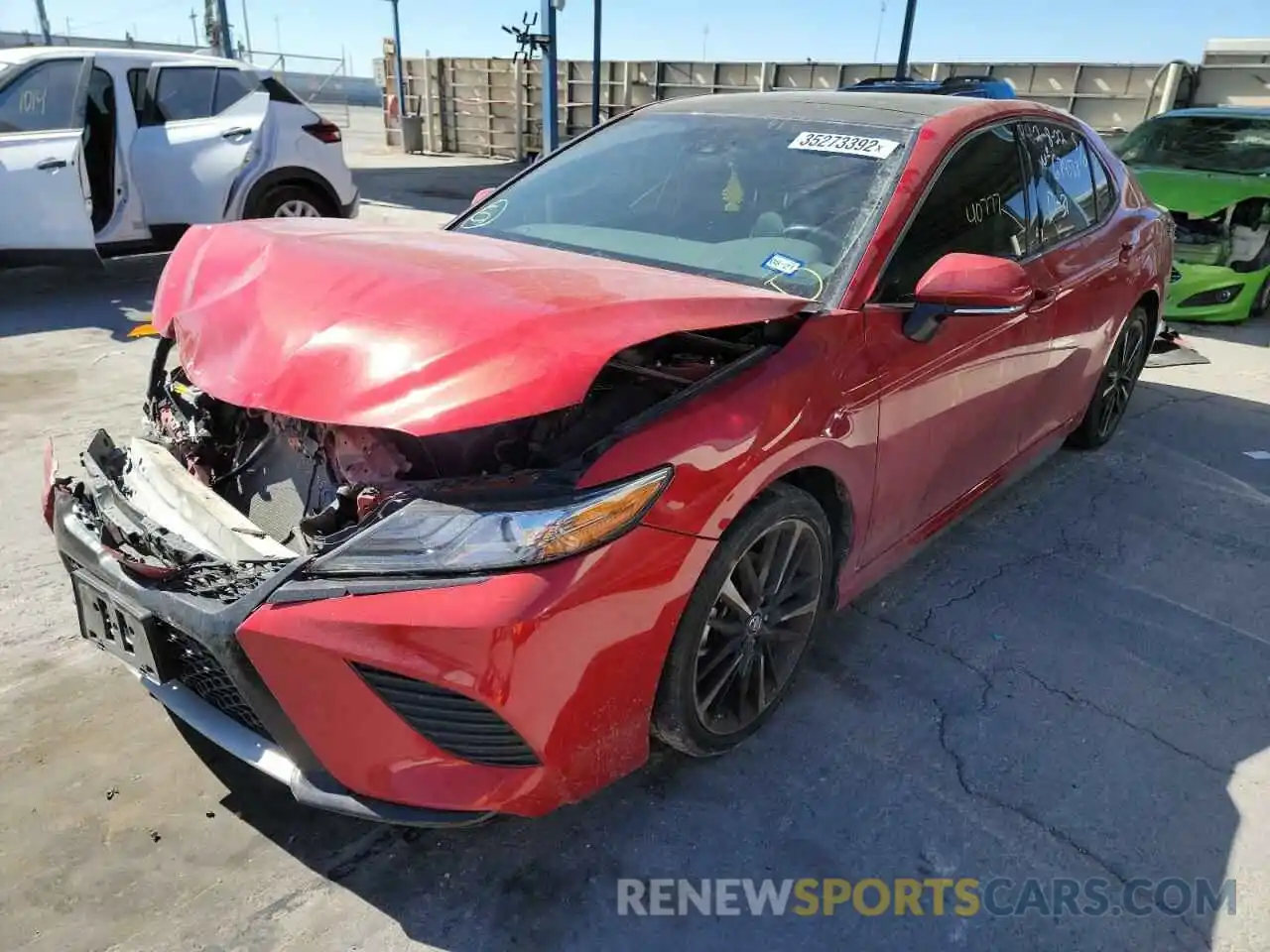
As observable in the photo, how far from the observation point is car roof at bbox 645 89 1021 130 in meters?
3.00

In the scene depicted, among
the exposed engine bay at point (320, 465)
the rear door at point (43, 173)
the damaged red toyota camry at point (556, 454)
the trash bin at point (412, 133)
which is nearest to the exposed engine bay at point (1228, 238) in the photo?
the damaged red toyota camry at point (556, 454)

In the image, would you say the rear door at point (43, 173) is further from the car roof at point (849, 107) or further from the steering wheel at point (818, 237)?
the steering wheel at point (818, 237)

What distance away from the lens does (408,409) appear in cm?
178

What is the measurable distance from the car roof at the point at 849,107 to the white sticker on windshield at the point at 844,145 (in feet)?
0.34

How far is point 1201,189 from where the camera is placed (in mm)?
7613

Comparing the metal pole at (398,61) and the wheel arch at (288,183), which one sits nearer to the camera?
the wheel arch at (288,183)

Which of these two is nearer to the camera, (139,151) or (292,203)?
(139,151)

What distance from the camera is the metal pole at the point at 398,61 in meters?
21.4

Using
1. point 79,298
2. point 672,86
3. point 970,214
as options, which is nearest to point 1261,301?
point 970,214

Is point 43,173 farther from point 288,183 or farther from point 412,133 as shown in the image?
point 412,133

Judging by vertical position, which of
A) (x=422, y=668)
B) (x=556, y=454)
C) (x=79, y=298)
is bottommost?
(x=79, y=298)

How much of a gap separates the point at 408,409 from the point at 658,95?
18988mm

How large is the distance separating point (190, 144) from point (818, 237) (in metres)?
6.11

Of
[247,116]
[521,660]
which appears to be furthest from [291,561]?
[247,116]
